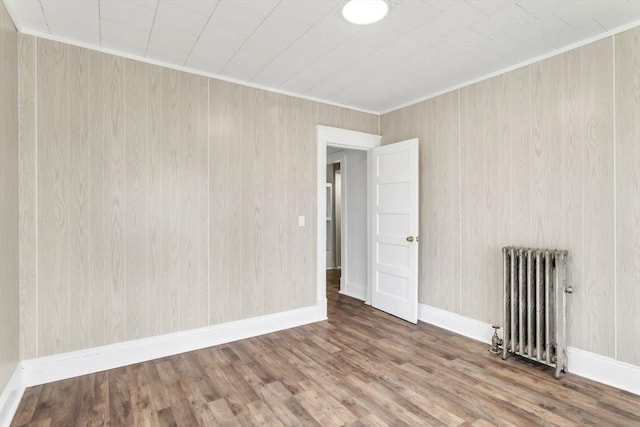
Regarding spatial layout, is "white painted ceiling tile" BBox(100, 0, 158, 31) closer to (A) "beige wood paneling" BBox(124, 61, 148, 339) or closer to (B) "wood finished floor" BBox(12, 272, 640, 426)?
(A) "beige wood paneling" BBox(124, 61, 148, 339)

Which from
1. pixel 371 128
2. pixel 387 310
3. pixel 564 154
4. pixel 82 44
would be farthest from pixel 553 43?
pixel 82 44

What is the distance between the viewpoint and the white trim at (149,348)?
2455 millimetres

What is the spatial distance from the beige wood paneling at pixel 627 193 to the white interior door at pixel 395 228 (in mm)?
1713

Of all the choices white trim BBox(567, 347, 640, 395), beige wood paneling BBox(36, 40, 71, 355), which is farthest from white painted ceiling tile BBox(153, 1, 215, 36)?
white trim BBox(567, 347, 640, 395)

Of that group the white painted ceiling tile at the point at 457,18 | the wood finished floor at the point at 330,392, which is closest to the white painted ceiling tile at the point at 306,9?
the white painted ceiling tile at the point at 457,18

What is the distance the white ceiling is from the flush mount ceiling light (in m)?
0.07

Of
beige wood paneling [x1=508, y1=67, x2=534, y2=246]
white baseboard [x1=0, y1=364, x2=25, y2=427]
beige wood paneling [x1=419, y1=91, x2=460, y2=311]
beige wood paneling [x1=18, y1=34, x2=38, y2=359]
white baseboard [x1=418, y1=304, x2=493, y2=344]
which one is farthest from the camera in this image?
beige wood paneling [x1=419, y1=91, x2=460, y2=311]

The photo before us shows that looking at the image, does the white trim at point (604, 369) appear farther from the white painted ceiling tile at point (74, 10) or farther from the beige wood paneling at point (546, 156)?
the white painted ceiling tile at point (74, 10)

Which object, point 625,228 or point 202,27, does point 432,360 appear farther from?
point 202,27

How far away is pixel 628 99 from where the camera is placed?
234 centimetres

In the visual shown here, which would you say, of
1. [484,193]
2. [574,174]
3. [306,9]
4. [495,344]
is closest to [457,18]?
[306,9]

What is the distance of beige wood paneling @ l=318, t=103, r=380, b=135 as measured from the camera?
395cm

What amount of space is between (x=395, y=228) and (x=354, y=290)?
143 centimetres

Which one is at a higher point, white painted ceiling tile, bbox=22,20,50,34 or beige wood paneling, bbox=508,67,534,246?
white painted ceiling tile, bbox=22,20,50,34
